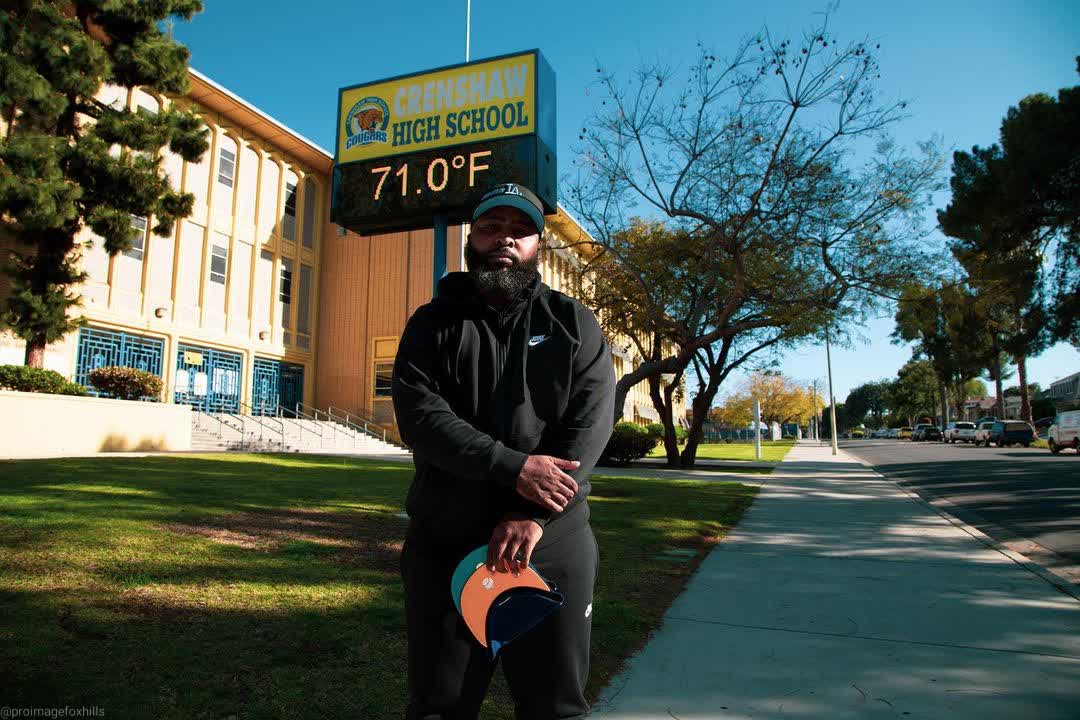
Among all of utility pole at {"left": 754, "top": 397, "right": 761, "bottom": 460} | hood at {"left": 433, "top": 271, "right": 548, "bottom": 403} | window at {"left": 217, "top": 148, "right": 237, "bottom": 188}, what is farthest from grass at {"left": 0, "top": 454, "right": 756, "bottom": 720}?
window at {"left": 217, "top": 148, "right": 237, "bottom": 188}

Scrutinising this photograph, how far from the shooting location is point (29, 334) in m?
14.6

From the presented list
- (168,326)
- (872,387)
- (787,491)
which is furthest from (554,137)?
(872,387)

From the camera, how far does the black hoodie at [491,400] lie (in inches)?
→ 68.1

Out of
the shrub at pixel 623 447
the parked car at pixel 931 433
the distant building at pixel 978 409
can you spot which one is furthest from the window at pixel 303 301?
the distant building at pixel 978 409

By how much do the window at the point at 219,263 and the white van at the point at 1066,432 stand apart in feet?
116

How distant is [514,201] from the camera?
2012mm

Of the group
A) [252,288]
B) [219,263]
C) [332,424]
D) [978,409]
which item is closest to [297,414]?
[332,424]

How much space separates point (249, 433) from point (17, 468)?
12912 millimetres

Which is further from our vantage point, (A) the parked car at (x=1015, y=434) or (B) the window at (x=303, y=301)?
(A) the parked car at (x=1015, y=434)

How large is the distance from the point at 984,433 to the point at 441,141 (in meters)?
46.2

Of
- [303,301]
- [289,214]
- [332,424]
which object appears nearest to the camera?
[332,424]

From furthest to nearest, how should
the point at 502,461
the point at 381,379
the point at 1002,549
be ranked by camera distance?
the point at 381,379 < the point at 1002,549 < the point at 502,461

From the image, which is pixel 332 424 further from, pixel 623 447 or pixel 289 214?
pixel 623 447

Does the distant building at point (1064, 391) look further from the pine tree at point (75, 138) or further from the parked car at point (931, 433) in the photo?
the pine tree at point (75, 138)
